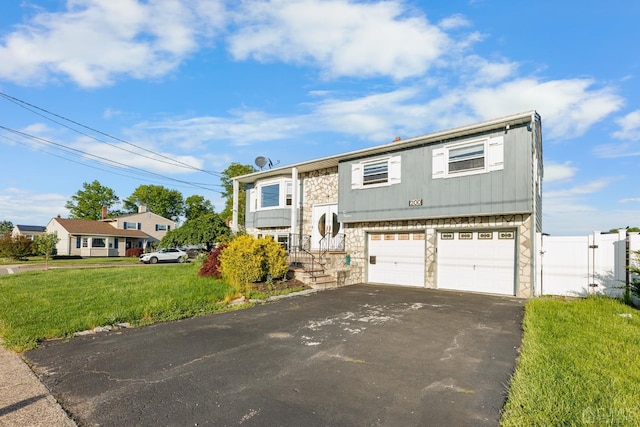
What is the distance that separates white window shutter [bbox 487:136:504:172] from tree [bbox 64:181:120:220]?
6495cm

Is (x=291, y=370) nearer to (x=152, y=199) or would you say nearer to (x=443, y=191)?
(x=443, y=191)

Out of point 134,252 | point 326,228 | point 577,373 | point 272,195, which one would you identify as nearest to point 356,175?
point 326,228

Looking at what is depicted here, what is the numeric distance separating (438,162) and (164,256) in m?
25.9

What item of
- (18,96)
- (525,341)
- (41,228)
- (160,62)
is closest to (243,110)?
(160,62)

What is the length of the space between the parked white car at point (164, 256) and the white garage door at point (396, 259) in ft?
70.0

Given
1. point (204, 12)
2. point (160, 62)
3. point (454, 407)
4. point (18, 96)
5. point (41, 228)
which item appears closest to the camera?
point (454, 407)

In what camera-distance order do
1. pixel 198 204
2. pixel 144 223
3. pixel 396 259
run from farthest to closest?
pixel 198 204 → pixel 144 223 → pixel 396 259

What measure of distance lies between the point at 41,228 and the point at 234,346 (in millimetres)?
68359

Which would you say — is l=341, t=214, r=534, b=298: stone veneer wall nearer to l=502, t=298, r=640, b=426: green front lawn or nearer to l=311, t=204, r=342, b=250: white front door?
l=311, t=204, r=342, b=250: white front door

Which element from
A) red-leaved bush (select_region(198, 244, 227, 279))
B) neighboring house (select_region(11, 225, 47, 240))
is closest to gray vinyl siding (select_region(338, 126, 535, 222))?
red-leaved bush (select_region(198, 244, 227, 279))

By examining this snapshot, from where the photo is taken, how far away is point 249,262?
11094mm

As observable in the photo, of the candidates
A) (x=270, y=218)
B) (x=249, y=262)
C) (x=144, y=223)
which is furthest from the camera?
(x=144, y=223)

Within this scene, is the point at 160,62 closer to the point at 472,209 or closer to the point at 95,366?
the point at 95,366

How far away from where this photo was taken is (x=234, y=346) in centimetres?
562
